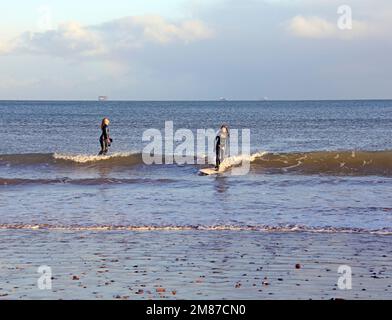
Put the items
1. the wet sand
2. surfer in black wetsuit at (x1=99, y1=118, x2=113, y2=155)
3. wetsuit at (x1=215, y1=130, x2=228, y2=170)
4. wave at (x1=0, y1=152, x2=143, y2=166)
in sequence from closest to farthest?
1. the wet sand
2. wetsuit at (x1=215, y1=130, x2=228, y2=170)
3. surfer in black wetsuit at (x1=99, y1=118, x2=113, y2=155)
4. wave at (x1=0, y1=152, x2=143, y2=166)

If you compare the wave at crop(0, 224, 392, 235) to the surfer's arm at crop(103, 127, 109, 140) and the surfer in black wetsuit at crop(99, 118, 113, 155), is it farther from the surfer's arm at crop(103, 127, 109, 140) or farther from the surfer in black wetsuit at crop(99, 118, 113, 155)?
the surfer's arm at crop(103, 127, 109, 140)

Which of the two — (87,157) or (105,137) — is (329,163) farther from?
(87,157)

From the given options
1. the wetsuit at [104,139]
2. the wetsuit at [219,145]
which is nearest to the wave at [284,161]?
the wetsuit at [104,139]

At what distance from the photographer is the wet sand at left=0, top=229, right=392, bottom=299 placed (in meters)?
10.6

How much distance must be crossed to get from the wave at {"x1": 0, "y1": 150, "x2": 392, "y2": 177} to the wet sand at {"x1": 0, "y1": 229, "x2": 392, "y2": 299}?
1614 centimetres

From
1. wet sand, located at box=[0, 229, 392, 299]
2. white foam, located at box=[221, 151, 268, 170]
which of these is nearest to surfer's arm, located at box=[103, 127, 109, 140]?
white foam, located at box=[221, 151, 268, 170]

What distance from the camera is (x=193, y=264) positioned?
12.6 m

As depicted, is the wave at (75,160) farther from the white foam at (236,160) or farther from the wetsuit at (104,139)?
the white foam at (236,160)

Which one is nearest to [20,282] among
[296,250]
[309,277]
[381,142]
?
[309,277]

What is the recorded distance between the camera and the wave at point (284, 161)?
3195 cm

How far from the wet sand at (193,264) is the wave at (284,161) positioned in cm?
1614

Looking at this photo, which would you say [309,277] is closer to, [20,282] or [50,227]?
[20,282]

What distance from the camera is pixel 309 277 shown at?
1147 centimetres

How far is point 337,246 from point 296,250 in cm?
97
